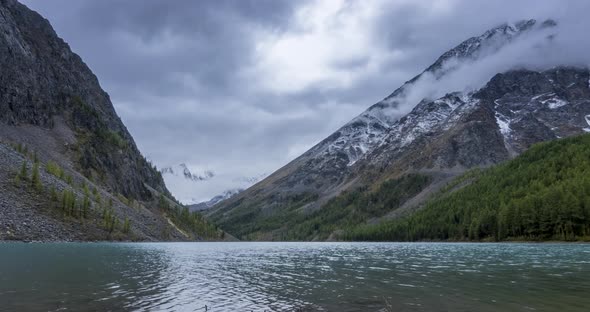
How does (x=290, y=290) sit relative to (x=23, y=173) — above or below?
below

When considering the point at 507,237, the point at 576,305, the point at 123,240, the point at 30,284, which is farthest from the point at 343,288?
the point at 507,237

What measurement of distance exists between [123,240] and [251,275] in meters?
116

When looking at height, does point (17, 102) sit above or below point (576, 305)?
above

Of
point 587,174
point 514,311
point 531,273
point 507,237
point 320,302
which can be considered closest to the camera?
point 514,311

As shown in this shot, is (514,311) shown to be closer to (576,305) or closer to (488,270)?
(576,305)

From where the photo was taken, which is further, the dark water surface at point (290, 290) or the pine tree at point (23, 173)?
the pine tree at point (23, 173)

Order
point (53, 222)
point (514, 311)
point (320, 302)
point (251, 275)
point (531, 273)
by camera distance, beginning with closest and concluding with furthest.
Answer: point (514, 311) < point (320, 302) < point (531, 273) < point (251, 275) < point (53, 222)

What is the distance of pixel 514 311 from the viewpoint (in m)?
26.5

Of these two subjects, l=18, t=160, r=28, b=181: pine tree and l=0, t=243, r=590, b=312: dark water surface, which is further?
l=18, t=160, r=28, b=181: pine tree

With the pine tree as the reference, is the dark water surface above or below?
below

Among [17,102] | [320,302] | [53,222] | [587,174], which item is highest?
[17,102]

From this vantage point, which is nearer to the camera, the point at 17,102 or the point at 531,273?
the point at 531,273

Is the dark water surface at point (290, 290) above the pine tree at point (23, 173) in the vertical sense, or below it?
below

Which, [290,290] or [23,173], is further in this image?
[23,173]
